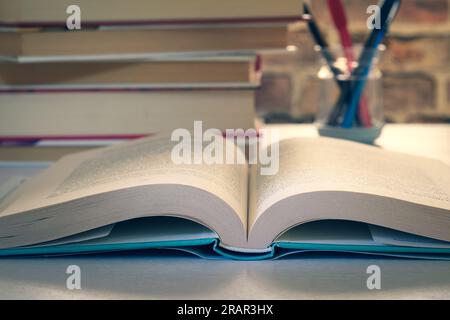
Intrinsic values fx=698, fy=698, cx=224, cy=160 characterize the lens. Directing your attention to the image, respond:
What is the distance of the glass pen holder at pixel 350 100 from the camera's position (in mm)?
1014

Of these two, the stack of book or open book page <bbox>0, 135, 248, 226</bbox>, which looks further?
the stack of book

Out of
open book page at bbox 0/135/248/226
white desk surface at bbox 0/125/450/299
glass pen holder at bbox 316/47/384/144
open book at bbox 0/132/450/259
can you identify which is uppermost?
glass pen holder at bbox 316/47/384/144

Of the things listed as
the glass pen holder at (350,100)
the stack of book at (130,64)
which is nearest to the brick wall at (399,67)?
the glass pen holder at (350,100)

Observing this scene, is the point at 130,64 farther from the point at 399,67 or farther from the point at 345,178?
the point at 399,67

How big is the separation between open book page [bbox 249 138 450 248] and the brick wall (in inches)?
31.8

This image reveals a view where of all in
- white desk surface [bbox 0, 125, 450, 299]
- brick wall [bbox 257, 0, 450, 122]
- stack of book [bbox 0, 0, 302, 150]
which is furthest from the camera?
brick wall [bbox 257, 0, 450, 122]

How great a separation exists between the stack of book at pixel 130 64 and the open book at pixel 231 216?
14.7 inches

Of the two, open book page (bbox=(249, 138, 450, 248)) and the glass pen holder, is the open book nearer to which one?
open book page (bbox=(249, 138, 450, 248))

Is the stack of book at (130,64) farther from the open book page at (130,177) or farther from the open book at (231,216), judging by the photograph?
the open book at (231,216)

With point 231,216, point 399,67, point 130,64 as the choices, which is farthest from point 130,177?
point 399,67

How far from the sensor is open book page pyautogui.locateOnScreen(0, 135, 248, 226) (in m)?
0.60

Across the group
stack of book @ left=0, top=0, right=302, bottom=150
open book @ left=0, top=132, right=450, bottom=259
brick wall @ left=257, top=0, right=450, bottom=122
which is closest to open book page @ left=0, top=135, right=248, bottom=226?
open book @ left=0, top=132, right=450, bottom=259

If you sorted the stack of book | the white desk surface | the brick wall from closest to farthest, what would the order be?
the white desk surface → the stack of book → the brick wall
